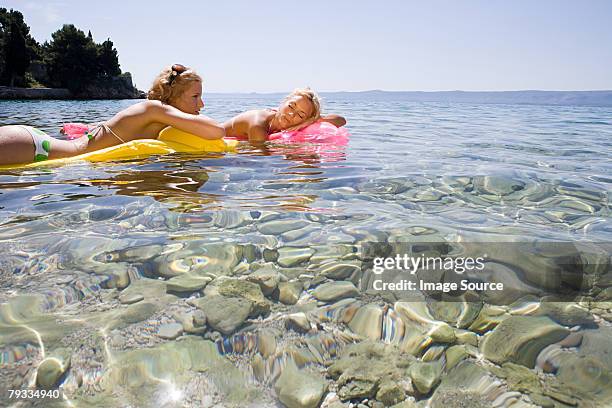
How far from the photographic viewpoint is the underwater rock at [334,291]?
5.60 ft

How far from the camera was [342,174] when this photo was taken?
13.1ft

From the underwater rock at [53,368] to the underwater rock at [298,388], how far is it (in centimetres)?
68

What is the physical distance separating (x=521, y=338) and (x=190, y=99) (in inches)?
180

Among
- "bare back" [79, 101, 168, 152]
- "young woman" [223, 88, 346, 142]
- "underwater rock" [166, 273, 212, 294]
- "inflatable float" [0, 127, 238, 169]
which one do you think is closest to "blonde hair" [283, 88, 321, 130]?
"young woman" [223, 88, 346, 142]

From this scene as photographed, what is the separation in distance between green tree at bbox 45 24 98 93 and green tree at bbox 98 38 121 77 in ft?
7.56

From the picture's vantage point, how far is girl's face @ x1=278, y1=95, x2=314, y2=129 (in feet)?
21.4

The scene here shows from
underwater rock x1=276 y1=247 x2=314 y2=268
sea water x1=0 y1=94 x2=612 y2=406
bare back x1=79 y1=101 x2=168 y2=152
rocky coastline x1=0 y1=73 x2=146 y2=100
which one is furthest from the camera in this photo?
rocky coastline x1=0 y1=73 x2=146 y2=100

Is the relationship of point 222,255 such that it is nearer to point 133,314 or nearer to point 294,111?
point 133,314

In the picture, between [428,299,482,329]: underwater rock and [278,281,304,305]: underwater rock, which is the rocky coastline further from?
[428,299,482,329]: underwater rock

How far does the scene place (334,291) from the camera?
1747mm

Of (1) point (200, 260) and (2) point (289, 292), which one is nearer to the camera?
(2) point (289, 292)

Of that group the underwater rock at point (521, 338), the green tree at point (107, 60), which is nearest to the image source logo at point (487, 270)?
the underwater rock at point (521, 338)

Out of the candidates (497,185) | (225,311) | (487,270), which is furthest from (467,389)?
(497,185)

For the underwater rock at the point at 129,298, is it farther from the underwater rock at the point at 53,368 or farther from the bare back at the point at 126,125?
the bare back at the point at 126,125
